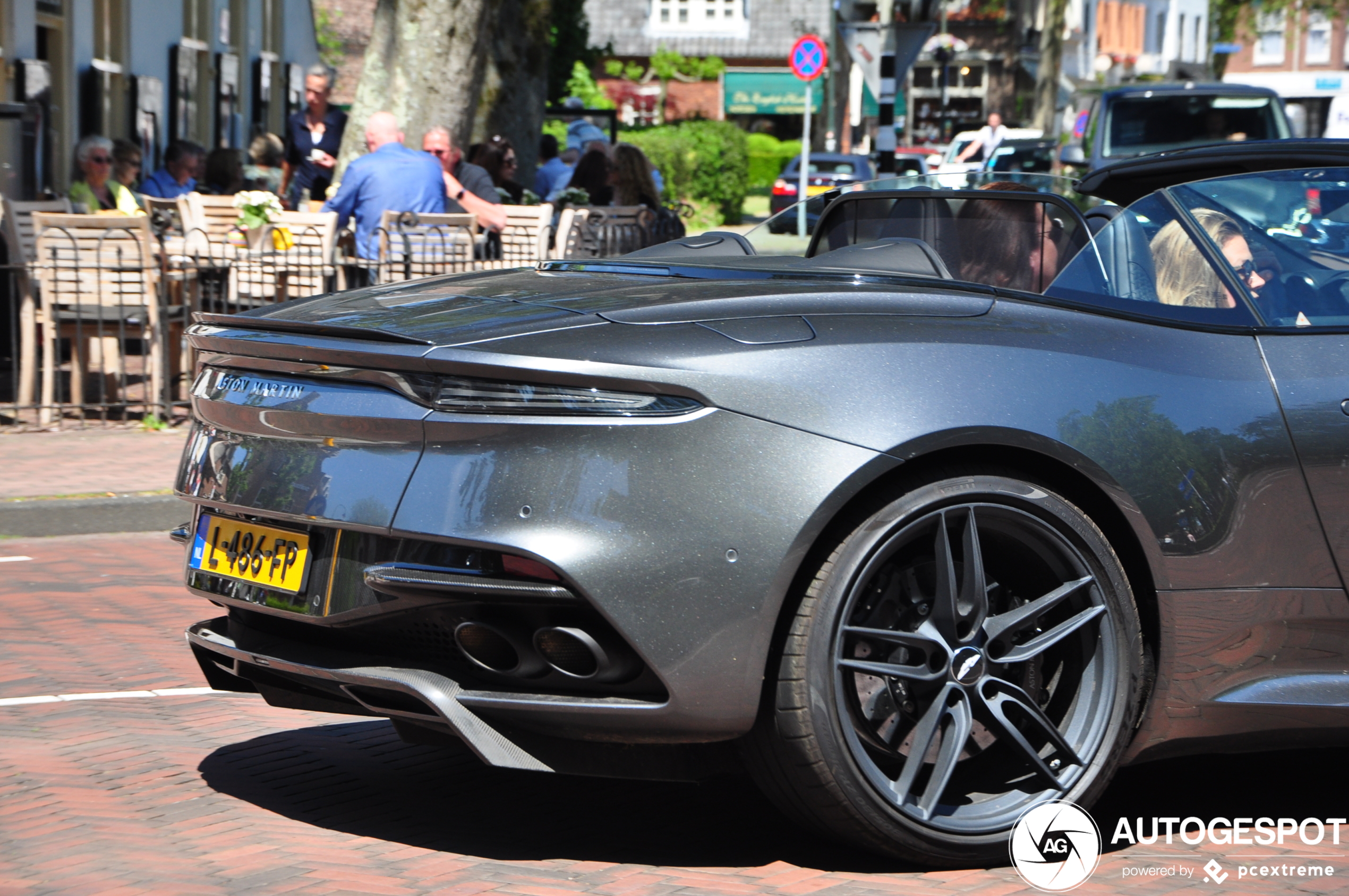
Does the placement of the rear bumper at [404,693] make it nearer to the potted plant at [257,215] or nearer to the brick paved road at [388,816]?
the brick paved road at [388,816]

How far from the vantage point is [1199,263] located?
377cm

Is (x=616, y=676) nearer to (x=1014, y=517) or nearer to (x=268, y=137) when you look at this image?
(x=1014, y=517)

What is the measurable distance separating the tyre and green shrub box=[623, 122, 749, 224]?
31937 mm

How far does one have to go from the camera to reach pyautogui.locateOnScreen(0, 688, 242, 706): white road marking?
4.76 metres

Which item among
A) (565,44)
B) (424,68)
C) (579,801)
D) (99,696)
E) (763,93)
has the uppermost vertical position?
(565,44)

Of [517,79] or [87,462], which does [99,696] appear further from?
[517,79]

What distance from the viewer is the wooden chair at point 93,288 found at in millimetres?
9625

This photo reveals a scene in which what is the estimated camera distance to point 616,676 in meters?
3.12

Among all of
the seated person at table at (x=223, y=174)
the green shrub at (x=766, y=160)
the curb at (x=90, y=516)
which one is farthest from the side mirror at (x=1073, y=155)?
the green shrub at (x=766, y=160)

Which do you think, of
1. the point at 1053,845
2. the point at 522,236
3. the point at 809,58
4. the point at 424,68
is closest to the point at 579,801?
the point at 1053,845

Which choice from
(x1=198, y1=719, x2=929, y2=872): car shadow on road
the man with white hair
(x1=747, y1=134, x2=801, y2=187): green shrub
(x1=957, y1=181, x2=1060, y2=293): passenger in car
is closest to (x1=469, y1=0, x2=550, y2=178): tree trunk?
the man with white hair

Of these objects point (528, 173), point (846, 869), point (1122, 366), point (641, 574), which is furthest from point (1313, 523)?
point (528, 173)

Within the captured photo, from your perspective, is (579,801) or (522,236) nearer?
(579,801)

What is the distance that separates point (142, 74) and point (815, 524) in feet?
61.3
